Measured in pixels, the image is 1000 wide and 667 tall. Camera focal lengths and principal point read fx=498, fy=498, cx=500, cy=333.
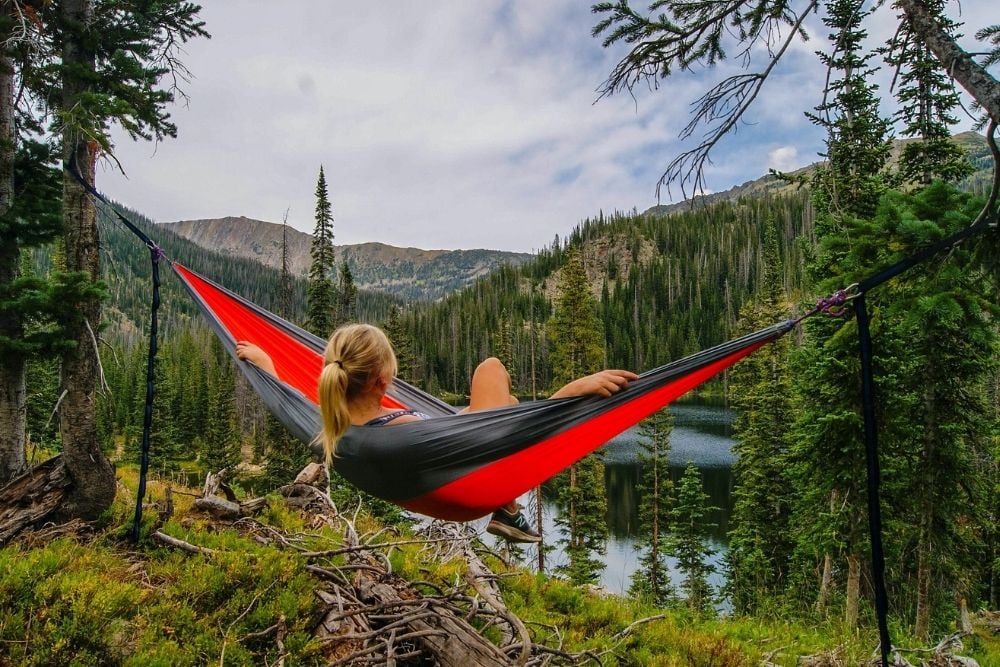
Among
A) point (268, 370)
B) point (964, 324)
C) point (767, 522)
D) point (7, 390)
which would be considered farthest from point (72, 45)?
point (767, 522)

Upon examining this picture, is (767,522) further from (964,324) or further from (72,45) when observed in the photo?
(72,45)

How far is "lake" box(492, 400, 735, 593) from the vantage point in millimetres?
14742

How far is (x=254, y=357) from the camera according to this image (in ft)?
9.23

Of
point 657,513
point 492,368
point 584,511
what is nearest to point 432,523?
point 492,368

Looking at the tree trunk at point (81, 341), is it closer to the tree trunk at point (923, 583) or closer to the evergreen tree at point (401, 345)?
the tree trunk at point (923, 583)

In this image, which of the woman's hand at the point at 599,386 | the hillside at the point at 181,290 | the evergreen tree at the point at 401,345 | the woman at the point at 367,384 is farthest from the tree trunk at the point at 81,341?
the hillside at the point at 181,290

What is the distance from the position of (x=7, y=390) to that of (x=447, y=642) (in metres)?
3.95

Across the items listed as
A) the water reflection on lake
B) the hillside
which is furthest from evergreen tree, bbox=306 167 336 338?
the hillside

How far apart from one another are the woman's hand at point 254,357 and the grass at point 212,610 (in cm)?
98

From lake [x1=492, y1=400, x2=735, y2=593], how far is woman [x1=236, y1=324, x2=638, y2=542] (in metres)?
7.43

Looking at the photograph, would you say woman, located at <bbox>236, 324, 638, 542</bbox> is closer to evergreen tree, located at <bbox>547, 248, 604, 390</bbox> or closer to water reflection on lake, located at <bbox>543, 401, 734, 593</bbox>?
water reflection on lake, located at <bbox>543, 401, 734, 593</bbox>

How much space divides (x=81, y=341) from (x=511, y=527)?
122 inches

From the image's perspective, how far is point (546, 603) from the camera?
3.48 meters

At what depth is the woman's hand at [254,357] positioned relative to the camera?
9.04 feet
